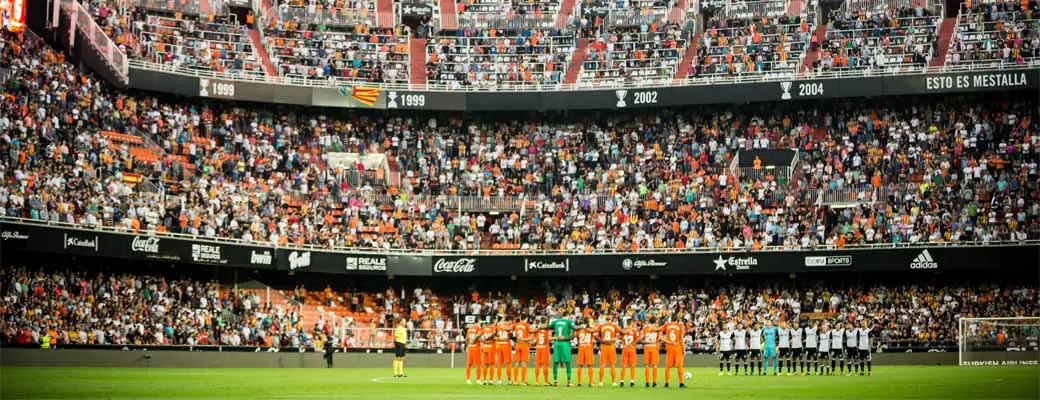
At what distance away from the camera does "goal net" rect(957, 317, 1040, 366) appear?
46.6 metres

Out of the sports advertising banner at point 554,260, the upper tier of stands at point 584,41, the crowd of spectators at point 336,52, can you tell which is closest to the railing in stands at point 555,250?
the sports advertising banner at point 554,260

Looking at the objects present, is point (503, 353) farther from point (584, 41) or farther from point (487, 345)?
point (584, 41)

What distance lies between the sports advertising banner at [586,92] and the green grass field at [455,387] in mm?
20122

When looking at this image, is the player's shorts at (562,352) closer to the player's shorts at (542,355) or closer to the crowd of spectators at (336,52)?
the player's shorts at (542,355)

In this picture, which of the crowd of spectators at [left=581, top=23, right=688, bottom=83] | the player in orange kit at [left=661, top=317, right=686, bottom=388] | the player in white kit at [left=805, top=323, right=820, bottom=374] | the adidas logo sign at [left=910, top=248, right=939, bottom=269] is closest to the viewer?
the player in orange kit at [left=661, top=317, right=686, bottom=388]

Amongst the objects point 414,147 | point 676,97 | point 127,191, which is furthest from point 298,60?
point 676,97

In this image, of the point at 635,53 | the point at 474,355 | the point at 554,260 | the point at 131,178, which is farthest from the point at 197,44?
the point at 474,355

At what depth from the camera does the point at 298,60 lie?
6394 centimetres

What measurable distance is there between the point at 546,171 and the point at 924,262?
684 inches

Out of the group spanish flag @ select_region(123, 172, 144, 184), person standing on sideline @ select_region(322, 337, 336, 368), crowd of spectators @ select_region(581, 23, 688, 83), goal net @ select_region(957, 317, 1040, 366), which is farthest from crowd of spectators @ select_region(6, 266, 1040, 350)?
crowd of spectators @ select_region(581, 23, 688, 83)

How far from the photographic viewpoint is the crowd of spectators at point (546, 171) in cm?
5396

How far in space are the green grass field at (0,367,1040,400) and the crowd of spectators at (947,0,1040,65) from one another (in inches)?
877

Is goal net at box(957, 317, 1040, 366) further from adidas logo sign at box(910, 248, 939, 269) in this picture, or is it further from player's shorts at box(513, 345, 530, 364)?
player's shorts at box(513, 345, 530, 364)

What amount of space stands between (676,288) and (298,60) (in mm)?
20498
